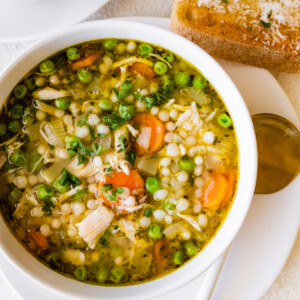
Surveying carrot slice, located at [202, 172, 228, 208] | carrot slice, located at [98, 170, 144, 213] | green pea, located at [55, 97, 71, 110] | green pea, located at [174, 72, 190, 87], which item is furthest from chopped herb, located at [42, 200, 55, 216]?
green pea, located at [174, 72, 190, 87]

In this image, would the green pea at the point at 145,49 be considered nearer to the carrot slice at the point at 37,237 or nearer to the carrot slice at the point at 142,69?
the carrot slice at the point at 142,69

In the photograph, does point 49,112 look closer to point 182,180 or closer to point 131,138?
point 131,138

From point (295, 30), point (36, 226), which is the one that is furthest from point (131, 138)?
point (295, 30)

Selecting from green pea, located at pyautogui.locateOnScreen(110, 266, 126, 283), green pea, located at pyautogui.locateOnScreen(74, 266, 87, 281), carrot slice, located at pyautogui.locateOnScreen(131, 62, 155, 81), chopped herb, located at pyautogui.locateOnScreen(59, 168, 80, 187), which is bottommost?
green pea, located at pyautogui.locateOnScreen(110, 266, 126, 283)

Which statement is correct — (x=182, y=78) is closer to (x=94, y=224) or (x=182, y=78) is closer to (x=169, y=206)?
(x=169, y=206)

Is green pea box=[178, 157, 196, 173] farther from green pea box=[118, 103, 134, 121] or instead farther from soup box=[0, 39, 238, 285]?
green pea box=[118, 103, 134, 121]

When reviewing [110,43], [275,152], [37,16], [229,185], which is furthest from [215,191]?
[37,16]
